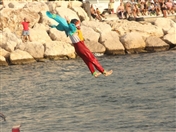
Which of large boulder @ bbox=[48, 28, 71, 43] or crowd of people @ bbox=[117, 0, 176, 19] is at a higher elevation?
crowd of people @ bbox=[117, 0, 176, 19]

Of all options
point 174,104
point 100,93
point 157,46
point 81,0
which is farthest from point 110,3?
point 174,104

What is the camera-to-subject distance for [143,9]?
189ft

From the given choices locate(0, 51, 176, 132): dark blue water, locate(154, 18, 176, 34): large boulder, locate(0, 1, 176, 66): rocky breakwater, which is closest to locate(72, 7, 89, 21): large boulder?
locate(0, 1, 176, 66): rocky breakwater

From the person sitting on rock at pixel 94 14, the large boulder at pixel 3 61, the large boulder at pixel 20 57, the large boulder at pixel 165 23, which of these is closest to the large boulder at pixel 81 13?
the person sitting on rock at pixel 94 14

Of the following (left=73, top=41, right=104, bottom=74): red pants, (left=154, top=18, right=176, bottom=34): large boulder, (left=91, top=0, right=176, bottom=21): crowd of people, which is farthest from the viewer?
(left=91, top=0, right=176, bottom=21): crowd of people

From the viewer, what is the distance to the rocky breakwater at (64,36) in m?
48.0

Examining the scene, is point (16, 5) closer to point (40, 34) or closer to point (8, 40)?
point (40, 34)

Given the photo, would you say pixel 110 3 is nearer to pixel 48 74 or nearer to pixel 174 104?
pixel 48 74

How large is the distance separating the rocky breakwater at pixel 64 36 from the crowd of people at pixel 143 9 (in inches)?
72.8

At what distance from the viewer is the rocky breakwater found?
48.0 metres

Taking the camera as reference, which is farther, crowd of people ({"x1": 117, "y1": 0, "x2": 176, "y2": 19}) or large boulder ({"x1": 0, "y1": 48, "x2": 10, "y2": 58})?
crowd of people ({"x1": 117, "y1": 0, "x2": 176, "y2": 19})

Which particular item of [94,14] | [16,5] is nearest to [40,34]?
[16,5]

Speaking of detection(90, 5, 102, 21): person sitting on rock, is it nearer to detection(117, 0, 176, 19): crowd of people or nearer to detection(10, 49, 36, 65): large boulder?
detection(117, 0, 176, 19): crowd of people

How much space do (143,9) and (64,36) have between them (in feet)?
28.7
